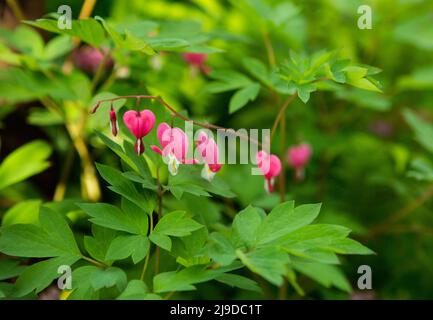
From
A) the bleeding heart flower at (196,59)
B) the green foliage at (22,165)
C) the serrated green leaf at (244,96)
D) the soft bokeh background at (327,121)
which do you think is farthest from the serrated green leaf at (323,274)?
the bleeding heart flower at (196,59)

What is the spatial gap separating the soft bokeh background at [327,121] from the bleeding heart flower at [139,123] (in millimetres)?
535

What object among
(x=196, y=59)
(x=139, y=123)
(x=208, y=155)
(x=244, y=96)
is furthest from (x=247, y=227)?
(x=196, y=59)

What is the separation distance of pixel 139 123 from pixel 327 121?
52.1 inches

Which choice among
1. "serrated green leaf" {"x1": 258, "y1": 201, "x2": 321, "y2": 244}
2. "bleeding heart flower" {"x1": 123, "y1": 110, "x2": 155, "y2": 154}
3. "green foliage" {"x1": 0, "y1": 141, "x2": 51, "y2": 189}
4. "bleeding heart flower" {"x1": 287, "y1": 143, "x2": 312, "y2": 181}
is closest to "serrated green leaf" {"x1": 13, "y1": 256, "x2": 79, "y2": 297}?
"bleeding heart flower" {"x1": 123, "y1": 110, "x2": 155, "y2": 154}

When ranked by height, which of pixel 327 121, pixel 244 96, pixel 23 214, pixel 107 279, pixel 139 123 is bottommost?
pixel 107 279

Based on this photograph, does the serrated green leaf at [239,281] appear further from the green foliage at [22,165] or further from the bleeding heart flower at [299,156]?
the bleeding heart flower at [299,156]

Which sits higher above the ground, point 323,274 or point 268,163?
point 268,163

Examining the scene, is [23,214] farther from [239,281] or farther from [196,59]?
[196,59]

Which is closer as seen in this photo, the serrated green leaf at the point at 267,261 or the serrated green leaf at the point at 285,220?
the serrated green leaf at the point at 267,261

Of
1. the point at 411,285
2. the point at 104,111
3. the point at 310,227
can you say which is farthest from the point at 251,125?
the point at 310,227

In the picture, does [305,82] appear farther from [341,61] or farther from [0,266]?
[0,266]

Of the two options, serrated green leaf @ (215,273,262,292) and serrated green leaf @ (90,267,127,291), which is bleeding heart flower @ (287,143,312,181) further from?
serrated green leaf @ (90,267,127,291)

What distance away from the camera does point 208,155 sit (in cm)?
125

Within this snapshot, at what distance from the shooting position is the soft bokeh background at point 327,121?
6.24ft
